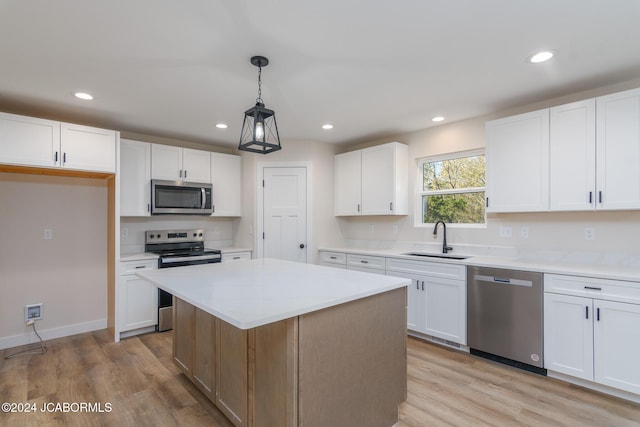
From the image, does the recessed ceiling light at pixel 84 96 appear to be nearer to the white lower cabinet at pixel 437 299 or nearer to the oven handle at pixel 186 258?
the oven handle at pixel 186 258

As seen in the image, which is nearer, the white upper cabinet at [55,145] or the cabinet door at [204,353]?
the cabinet door at [204,353]

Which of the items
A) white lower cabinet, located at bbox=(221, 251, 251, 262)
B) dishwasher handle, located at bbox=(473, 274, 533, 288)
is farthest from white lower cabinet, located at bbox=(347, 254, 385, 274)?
white lower cabinet, located at bbox=(221, 251, 251, 262)

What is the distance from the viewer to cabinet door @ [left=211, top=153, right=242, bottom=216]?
4.50m

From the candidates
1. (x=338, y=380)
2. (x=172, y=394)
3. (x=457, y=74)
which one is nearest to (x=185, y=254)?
(x=172, y=394)

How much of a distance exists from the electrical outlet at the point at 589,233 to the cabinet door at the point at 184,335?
3.29 metres

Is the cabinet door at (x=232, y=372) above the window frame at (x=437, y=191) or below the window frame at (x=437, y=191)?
below

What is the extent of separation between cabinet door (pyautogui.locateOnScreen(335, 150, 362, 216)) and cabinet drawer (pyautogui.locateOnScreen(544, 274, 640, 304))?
90.9 inches

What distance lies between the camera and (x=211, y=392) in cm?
216

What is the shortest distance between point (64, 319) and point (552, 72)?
5.23m

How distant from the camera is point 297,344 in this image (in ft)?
5.04

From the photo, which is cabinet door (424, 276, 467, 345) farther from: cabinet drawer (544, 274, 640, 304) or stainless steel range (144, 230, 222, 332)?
stainless steel range (144, 230, 222, 332)

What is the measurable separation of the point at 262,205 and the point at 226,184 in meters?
0.63

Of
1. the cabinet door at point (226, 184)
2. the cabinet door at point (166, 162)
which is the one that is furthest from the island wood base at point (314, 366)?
the cabinet door at point (226, 184)

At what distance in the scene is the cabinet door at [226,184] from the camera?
4504 mm
